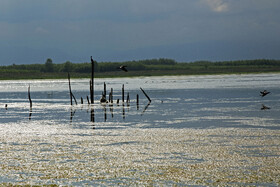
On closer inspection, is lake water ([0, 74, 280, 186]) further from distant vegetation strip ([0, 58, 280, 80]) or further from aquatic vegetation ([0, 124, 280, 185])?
distant vegetation strip ([0, 58, 280, 80])

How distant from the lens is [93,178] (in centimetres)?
1169

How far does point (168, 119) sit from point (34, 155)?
11560 mm

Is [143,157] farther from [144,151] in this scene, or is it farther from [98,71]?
[98,71]

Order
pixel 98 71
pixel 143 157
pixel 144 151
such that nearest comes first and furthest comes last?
pixel 143 157, pixel 144 151, pixel 98 71

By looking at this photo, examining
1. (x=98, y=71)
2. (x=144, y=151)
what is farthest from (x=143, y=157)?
(x=98, y=71)

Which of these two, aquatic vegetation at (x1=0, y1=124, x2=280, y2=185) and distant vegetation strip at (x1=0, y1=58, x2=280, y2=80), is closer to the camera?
aquatic vegetation at (x1=0, y1=124, x2=280, y2=185)

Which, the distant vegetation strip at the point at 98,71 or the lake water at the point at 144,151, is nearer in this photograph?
the lake water at the point at 144,151

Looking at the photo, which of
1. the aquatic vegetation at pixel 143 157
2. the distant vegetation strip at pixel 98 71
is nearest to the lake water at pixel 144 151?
the aquatic vegetation at pixel 143 157

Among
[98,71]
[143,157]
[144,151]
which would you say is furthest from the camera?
[98,71]

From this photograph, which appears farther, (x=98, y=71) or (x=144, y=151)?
(x=98, y=71)

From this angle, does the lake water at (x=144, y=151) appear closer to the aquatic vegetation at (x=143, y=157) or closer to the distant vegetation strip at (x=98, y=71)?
the aquatic vegetation at (x=143, y=157)

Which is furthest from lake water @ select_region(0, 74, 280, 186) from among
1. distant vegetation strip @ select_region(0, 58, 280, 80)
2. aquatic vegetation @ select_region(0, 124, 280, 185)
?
distant vegetation strip @ select_region(0, 58, 280, 80)

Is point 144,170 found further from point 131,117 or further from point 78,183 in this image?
point 131,117

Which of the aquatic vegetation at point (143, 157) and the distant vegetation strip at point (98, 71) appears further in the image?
the distant vegetation strip at point (98, 71)
